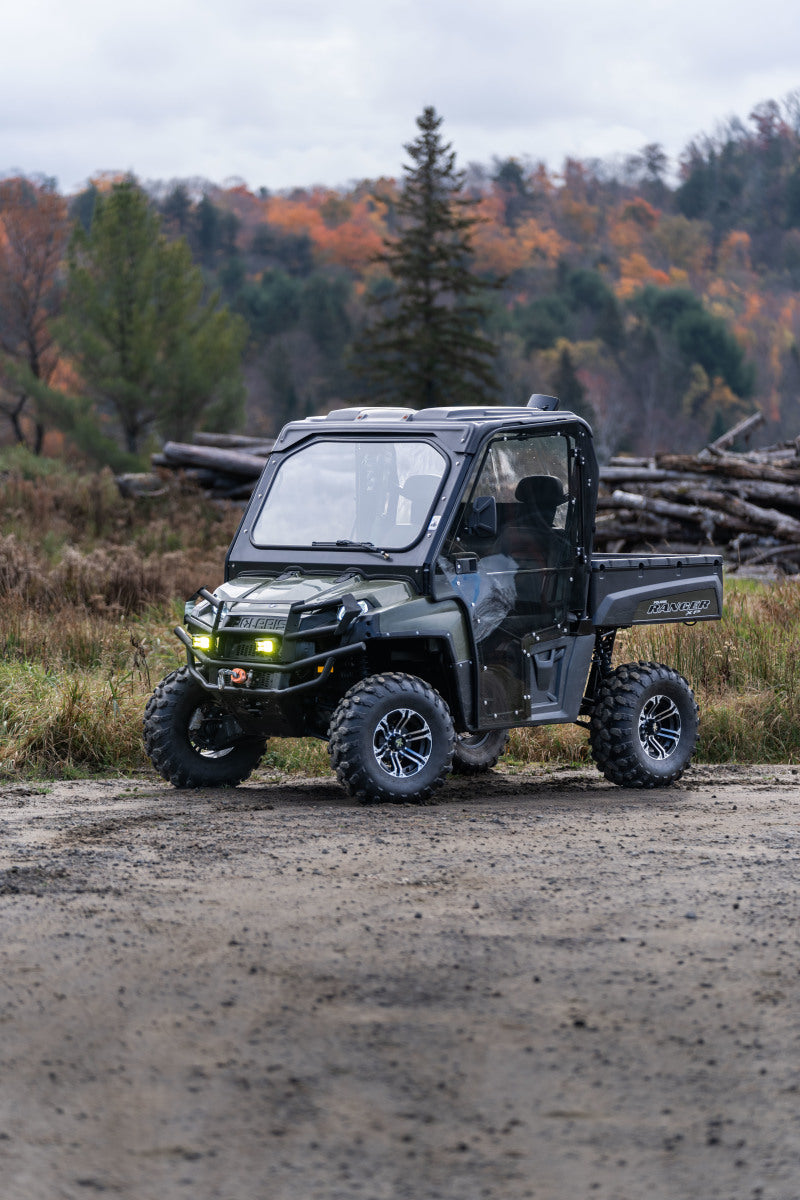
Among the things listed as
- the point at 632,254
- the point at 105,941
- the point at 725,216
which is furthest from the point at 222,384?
the point at 725,216

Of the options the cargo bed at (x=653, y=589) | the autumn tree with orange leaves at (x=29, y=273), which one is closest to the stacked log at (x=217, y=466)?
the cargo bed at (x=653, y=589)

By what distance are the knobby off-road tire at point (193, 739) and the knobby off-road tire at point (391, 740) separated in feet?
3.19

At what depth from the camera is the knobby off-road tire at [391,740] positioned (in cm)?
759

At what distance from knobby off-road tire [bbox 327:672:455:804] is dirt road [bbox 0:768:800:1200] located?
0.45 m

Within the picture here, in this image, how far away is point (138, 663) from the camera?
36.1ft

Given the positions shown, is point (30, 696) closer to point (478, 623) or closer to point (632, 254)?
point (478, 623)

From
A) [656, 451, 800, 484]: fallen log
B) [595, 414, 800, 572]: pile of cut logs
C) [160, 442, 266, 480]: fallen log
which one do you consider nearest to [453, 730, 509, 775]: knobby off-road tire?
[595, 414, 800, 572]: pile of cut logs

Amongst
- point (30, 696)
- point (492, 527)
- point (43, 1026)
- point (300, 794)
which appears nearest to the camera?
point (43, 1026)

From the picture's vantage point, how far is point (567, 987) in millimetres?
4777

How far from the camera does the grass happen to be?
31.9 ft

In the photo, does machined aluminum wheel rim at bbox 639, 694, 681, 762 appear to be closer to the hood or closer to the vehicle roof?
the vehicle roof

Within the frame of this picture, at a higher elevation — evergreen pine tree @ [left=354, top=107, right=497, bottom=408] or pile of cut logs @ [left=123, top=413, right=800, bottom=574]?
evergreen pine tree @ [left=354, top=107, right=497, bottom=408]

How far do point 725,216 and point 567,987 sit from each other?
396 ft

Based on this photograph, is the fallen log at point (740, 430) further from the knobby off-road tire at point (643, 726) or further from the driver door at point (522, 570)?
the driver door at point (522, 570)
